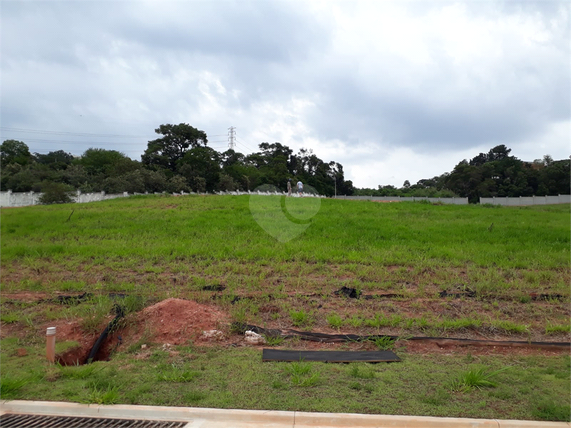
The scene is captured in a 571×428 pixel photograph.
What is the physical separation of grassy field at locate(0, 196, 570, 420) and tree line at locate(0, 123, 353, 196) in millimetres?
18357

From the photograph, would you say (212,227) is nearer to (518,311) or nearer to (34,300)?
(34,300)

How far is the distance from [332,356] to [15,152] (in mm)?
49565

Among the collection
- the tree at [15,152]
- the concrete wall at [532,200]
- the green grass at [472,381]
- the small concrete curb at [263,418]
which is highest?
the tree at [15,152]

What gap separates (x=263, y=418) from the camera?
12.3 ft

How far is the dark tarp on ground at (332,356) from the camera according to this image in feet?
16.6

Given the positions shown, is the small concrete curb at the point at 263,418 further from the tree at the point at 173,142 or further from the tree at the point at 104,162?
the tree at the point at 173,142

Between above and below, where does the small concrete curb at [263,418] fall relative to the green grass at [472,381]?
below

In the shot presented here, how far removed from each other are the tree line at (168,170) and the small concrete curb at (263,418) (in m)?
27.0

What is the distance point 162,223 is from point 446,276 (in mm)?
9650

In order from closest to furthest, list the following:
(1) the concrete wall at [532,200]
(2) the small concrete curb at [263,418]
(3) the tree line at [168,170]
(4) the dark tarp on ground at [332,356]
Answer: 1. (2) the small concrete curb at [263,418]
2. (4) the dark tarp on ground at [332,356]
3. (3) the tree line at [168,170]
4. (1) the concrete wall at [532,200]

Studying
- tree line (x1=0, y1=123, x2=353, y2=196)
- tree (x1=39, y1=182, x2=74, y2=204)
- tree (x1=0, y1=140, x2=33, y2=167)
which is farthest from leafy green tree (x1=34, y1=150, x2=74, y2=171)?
tree (x1=39, y1=182, x2=74, y2=204)

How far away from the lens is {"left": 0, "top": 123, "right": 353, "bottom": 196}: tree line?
3366 cm

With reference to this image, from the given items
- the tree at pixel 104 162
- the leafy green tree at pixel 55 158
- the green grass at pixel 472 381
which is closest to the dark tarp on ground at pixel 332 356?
the green grass at pixel 472 381

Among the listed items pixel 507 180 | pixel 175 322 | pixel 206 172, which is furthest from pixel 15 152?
pixel 507 180
